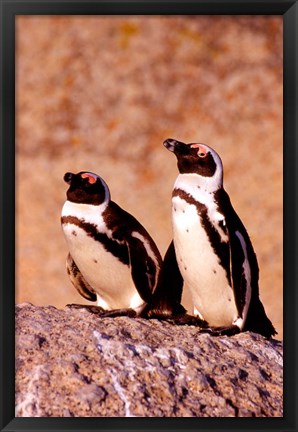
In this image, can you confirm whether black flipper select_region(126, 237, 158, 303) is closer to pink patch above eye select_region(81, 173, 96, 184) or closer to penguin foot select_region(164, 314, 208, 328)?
penguin foot select_region(164, 314, 208, 328)

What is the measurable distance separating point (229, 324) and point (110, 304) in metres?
0.39

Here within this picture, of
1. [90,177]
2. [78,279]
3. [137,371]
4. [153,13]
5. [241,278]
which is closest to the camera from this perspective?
[137,371]

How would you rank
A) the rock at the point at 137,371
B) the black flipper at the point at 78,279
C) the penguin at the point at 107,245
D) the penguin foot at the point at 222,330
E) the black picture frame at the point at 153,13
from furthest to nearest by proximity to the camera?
the black flipper at the point at 78,279 < the penguin at the point at 107,245 < the penguin foot at the point at 222,330 < the black picture frame at the point at 153,13 < the rock at the point at 137,371

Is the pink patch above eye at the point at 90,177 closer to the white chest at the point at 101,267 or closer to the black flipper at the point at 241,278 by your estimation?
the white chest at the point at 101,267

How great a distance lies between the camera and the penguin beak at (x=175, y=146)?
2719 mm

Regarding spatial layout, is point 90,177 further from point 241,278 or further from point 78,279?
point 241,278

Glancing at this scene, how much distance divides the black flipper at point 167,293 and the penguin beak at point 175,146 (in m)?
0.33

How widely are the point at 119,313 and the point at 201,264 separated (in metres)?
0.30

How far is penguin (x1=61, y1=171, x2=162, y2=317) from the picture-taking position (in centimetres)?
282

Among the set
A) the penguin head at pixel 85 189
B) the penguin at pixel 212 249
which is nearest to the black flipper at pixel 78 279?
the penguin head at pixel 85 189

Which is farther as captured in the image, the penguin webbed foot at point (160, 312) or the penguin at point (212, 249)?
the penguin webbed foot at point (160, 312)

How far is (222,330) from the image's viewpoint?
2713mm

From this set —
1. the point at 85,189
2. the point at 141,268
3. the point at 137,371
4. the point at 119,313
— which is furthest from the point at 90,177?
the point at 137,371

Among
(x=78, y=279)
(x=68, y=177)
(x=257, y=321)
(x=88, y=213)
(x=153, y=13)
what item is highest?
(x=153, y=13)
